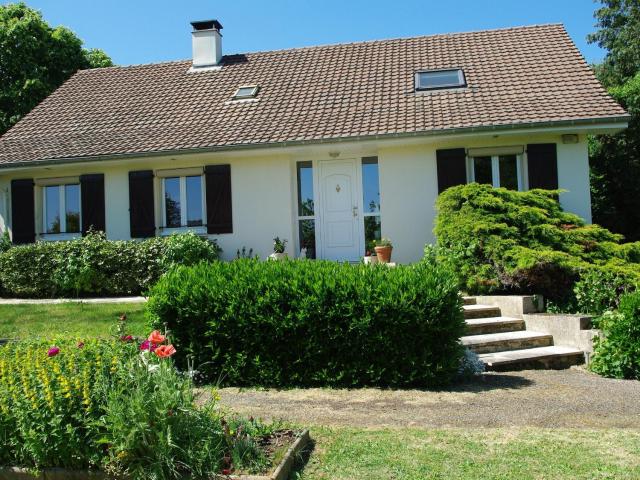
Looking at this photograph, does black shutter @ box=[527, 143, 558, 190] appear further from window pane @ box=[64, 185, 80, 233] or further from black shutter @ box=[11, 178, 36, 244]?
black shutter @ box=[11, 178, 36, 244]

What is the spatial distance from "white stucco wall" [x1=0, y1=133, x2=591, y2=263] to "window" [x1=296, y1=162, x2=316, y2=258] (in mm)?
219

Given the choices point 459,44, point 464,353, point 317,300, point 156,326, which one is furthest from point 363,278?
point 459,44

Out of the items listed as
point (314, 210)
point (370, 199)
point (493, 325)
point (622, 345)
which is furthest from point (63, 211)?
point (622, 345)

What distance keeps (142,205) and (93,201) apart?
1254mm

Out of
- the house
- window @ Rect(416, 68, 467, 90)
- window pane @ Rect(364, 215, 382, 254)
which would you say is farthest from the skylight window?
window pane @ Rect(364, 215, 382, 254)

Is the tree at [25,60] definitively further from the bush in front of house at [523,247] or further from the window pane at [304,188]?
the bush in front of house at [523,247]

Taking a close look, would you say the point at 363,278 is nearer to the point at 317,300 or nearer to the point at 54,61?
the point at 317,300

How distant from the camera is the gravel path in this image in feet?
15.8

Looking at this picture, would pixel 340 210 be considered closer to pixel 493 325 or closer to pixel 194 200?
pixel 194 200

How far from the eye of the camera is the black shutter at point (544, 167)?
1153 cm

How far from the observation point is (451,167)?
1186 cm

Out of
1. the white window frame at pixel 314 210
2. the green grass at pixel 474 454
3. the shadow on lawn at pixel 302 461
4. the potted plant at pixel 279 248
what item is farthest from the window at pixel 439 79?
the shadow on lawn at pixel 302 461

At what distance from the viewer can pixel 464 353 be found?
6285mm

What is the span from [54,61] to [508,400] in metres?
23.1
